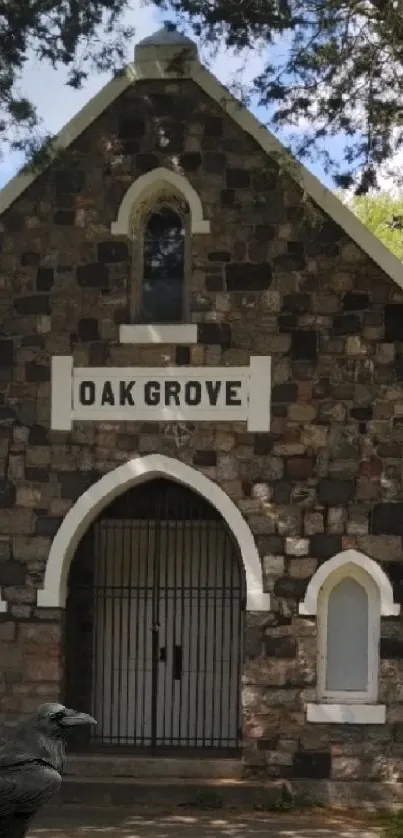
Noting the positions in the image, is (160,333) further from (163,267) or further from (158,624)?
(158,624)

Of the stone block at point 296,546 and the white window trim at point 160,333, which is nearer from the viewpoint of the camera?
the stone block at point 296,546

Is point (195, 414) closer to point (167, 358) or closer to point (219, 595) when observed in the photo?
point (167, 358)

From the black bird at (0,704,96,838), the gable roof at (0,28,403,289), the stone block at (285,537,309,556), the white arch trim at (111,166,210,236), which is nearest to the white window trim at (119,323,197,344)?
the white arch trim at (111,166,210,236)

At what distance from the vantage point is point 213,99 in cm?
1166

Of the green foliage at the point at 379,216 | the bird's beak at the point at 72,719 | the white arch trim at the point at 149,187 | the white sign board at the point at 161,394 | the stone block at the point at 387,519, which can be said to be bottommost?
the bird's beak at the point at 72,719

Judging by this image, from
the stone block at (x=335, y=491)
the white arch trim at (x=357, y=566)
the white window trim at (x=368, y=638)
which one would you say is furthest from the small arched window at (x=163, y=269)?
the white window trim at (x=368, y=638)

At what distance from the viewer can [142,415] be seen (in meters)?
11.5

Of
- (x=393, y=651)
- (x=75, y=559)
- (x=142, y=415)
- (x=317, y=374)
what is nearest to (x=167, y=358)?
(x=142, y=415)

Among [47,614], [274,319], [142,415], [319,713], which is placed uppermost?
[274,319]

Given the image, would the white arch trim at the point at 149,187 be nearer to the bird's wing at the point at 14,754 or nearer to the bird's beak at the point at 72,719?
the bird's beak at the point at 72,719

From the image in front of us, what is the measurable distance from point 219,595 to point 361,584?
1.48 m

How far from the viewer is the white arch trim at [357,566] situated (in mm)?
11133

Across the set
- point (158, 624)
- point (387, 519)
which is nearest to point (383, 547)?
point (387, 519)

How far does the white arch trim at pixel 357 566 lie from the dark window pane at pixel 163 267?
9.20ft
